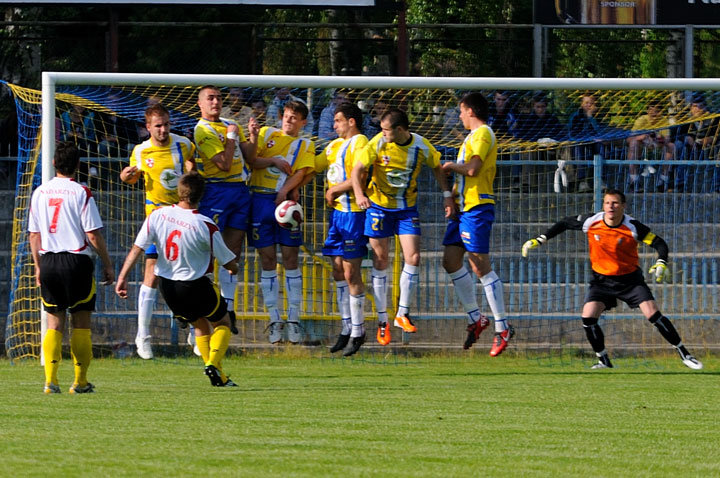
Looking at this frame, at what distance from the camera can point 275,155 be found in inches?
458

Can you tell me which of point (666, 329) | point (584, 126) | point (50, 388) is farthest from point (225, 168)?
point (666, 329)

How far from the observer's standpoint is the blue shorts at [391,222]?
37.2 ft

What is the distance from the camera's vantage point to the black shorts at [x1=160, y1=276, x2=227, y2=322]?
878cm

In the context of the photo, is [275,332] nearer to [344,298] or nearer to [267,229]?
[344,298]

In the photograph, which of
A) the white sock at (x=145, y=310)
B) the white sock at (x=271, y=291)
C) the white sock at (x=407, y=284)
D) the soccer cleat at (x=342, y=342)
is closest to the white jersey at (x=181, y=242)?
the white sock at (x=145, y=310)

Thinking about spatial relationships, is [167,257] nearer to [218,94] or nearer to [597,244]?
[218,94]

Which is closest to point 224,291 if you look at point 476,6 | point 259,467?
point 259,467

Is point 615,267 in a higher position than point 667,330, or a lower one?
higher

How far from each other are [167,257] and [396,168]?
3.15 metres

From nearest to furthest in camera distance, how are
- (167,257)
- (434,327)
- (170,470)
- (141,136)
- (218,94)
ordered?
1. (170,470)
2. (167,257)
3. (218,94)
4. (434,327)
5. (141,136)

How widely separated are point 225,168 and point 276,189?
0.67m

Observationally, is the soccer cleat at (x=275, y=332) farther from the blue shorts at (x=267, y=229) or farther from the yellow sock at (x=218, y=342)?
the yellow sock at (x=218, y=342)

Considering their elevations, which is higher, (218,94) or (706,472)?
(218,94)

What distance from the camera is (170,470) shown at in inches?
218
